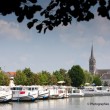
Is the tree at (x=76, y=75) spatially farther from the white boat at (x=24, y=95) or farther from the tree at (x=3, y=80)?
the white boat at (x=24, y=95)

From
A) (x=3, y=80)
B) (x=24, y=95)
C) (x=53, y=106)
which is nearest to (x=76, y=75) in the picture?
(x=3, y=80)

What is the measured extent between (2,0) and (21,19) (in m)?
0.56

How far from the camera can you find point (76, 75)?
13850 cm

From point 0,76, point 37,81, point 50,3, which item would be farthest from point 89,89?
point 50,3

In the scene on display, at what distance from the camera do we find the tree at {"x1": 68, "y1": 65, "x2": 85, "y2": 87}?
5453 inches

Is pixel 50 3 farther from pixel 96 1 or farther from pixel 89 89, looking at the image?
pixel 89 89

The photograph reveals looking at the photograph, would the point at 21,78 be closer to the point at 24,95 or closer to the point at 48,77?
the point at 48,77

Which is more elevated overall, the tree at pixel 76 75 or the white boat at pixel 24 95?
the tree at pixel 76 75

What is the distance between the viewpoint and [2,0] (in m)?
7.46

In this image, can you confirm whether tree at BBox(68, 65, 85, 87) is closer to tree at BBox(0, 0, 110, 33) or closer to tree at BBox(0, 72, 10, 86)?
tree at BBox(0, 72, 10, 86)

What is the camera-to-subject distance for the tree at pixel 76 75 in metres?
138

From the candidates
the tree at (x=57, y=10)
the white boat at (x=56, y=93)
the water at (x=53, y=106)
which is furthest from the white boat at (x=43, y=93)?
the tree at (x=57, y=10)

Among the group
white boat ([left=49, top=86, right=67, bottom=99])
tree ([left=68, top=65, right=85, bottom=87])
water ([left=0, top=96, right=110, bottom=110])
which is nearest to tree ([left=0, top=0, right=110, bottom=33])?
water ([left=0, top=96, right=110, bottom=110])

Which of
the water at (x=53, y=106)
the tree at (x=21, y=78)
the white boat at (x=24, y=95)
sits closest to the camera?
the water at (x=53, y=106)
